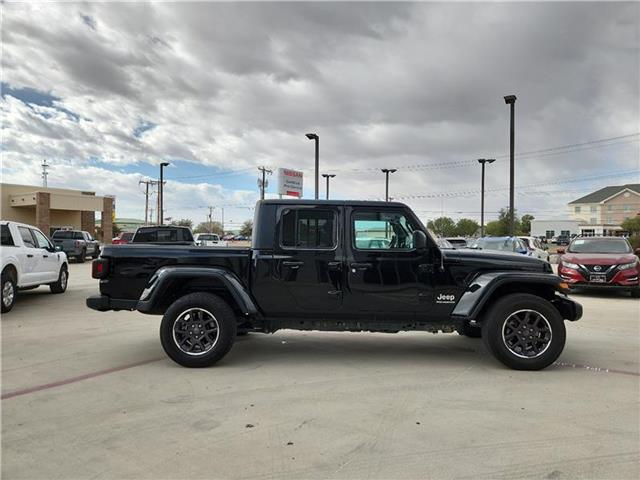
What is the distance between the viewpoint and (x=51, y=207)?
3975cm

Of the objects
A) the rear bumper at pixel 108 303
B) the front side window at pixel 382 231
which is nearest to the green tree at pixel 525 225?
the front side window at pixel 382 231

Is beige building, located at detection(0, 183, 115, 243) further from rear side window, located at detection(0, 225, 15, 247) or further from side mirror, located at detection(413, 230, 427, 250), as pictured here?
side mirror, located at detection(413, 230, 427, 250)

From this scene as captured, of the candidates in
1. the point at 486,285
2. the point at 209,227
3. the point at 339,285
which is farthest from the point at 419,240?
the point at 209,227

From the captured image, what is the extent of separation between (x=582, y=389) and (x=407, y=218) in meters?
2.46

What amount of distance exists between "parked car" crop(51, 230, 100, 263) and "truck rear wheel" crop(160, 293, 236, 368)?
2032cm

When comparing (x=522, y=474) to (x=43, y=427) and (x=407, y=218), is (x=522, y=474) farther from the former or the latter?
(x=43, y=427)

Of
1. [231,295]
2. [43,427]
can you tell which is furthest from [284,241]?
[43,427]

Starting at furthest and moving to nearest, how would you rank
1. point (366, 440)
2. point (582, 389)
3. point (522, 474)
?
point (582, 389), point (366, 440), point (522, 474)

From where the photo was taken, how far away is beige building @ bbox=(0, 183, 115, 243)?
38.4 meters

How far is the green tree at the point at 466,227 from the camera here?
104m

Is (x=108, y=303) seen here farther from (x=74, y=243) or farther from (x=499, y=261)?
(x=74, y=243)

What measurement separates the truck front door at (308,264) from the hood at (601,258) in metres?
9.06

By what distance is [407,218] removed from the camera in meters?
5.59

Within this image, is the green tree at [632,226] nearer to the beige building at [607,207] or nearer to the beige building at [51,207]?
the beige building at [607,207]
